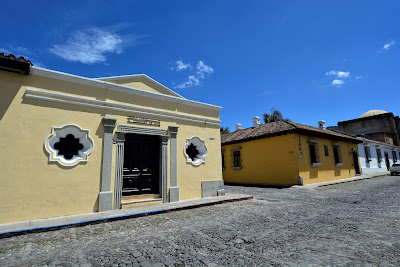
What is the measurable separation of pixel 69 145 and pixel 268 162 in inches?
457

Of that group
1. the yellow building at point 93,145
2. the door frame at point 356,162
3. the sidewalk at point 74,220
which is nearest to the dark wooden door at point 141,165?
the yellow building at point 93,145

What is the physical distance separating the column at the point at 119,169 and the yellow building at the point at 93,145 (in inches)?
1.2

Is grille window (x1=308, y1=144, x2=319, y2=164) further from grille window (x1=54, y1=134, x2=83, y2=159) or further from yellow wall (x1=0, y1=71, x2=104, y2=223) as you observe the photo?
grille window (x1=54, y1=134, x2=83, y2=159)

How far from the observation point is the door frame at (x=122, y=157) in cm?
641

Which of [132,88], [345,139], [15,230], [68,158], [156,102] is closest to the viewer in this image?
[15,230]

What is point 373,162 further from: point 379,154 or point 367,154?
point 379,154

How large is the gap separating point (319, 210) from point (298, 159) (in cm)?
658

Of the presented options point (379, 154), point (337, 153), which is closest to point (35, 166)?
point (337, 153)

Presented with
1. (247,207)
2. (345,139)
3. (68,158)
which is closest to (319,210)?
(247,207)

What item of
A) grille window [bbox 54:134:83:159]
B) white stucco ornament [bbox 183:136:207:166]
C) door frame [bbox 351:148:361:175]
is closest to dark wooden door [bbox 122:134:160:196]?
white stucco ornament [bbox 183:136:207:166]

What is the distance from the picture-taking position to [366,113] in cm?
3469

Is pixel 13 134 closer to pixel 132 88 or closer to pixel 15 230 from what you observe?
pixel 15 230

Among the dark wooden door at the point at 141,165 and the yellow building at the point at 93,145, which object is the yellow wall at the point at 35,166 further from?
the dark wooden door at the point at 141,165

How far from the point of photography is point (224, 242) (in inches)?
141
